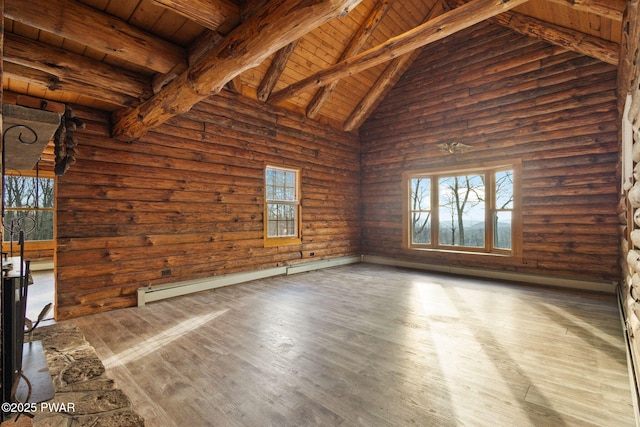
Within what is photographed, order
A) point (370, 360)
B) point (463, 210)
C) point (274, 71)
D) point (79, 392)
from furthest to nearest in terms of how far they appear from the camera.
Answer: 1. point (463, 210)
2. point (274, 71)
3. point (370, 360)
4. point (79, 392)

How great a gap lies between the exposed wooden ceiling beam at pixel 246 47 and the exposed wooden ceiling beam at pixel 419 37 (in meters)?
2.32

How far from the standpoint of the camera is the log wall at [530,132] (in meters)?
4.93

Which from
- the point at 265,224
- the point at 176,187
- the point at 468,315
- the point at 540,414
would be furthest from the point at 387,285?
the point at 176,187

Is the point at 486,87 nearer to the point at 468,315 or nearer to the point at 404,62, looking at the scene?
the point at 404,62

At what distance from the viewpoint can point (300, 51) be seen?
18.5 feet

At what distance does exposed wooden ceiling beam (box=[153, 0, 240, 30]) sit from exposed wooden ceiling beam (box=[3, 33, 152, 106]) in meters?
1.24

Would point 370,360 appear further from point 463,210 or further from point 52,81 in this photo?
point 463,210

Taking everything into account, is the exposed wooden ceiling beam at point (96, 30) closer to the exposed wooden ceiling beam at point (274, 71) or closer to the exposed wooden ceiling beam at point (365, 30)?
the exposed wooden ceiling beam at point (274, 71)

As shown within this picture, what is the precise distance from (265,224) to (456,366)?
169 inches

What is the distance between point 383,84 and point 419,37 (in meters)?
3.11

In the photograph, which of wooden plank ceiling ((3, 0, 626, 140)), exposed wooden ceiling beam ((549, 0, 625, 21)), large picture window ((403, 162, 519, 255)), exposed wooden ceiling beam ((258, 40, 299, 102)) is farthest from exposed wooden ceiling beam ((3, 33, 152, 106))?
large picture window ((403, 162, 519, 255))

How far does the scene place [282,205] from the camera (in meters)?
6.44

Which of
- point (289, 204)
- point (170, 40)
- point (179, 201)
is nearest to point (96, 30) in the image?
point (170, 40)

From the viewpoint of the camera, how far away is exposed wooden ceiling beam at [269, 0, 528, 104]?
136 inches
